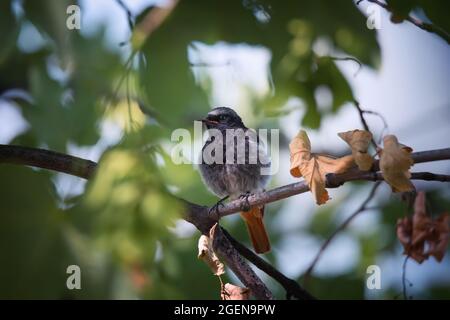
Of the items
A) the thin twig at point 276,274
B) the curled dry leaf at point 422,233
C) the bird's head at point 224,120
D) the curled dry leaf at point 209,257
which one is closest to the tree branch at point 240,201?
the thin twig at point 276,274

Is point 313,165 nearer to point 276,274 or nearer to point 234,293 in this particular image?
point 234,293

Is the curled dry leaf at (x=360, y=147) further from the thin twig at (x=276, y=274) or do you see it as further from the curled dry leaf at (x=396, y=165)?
the thin twig at (x=276, y=274)

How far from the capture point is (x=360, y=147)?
198 centimetres

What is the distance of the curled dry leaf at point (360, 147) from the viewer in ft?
6.40

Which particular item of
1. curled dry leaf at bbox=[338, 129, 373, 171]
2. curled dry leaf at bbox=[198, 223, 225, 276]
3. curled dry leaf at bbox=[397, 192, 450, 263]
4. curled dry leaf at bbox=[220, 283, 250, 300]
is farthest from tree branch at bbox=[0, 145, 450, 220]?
curled dry leaf at bbox=[397, 192, 450, 263]

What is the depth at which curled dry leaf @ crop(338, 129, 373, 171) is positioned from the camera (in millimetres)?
1949

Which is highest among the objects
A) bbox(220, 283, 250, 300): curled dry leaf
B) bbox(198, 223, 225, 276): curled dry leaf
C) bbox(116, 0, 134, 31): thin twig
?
bbox(116, 0, 134, 31): thin twig

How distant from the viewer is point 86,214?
148 centimetres

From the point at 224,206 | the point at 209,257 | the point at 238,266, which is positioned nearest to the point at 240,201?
the point at 224,206

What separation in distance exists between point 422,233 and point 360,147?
84cm

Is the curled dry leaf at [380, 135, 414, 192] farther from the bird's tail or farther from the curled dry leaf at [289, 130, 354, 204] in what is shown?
the bird's tail

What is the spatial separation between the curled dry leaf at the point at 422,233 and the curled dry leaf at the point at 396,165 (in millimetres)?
717

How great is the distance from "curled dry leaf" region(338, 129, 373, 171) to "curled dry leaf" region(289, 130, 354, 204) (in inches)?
2.6

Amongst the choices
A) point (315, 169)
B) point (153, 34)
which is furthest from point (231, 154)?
point (153, 34)
